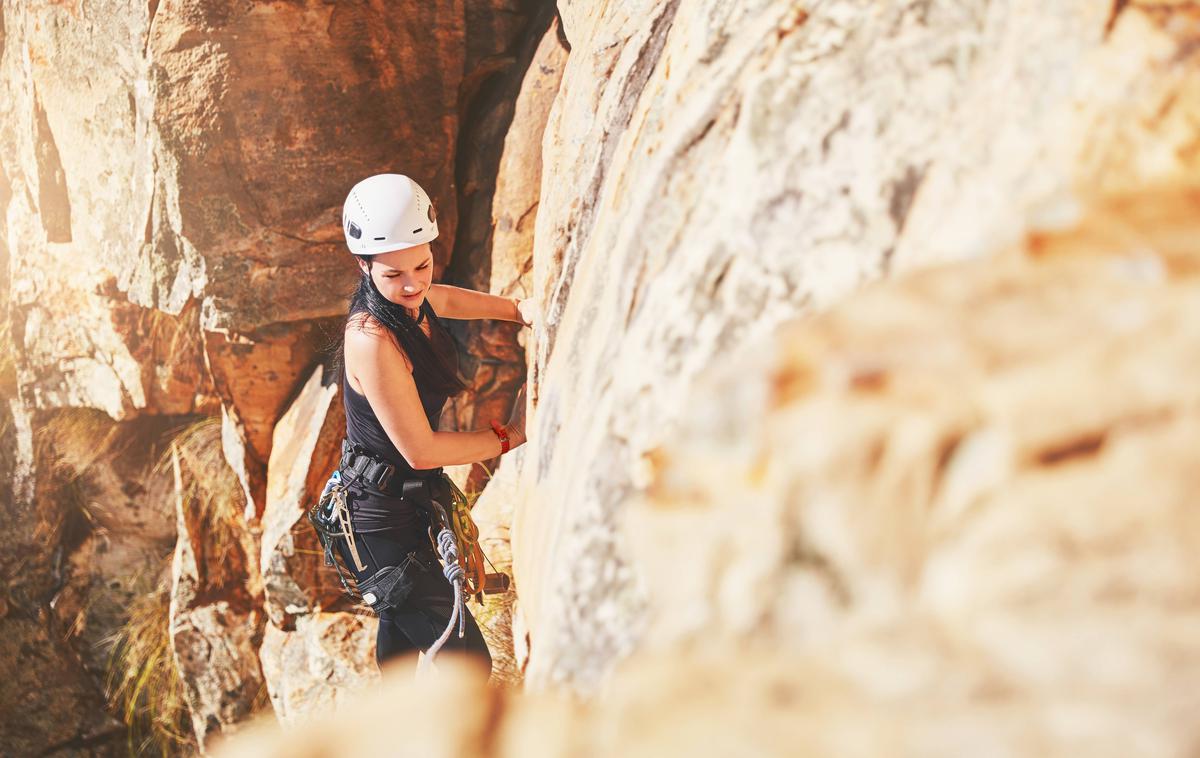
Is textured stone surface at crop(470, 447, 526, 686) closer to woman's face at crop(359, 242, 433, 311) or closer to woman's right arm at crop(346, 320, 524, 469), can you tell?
woman's right arm at crop(346, 320, 524, 469)

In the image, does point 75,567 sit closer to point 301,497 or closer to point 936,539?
point 301,497

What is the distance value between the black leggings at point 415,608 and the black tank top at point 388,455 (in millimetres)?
56

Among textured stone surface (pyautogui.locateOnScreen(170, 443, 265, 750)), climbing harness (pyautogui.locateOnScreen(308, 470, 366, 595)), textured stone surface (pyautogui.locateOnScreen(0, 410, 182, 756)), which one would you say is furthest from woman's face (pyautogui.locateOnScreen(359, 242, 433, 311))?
textured stone surface (pyautogui.locateOnScreen(0, 410, 182, 756))

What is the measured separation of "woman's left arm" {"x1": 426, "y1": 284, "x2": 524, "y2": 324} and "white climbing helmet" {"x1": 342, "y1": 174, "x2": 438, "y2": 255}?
44 centimetres

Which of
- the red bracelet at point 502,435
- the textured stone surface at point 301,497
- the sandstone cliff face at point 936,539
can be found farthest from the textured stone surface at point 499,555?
the sandstone cliff face at point 936,539

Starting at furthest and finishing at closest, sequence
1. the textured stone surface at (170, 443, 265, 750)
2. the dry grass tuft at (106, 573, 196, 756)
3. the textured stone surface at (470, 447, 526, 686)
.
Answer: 1. the dry grass tuft at (106, 573, 196, 756)
2. the textured stone surface at (170, 443, 265, 750)
3. the textured stone surface at (470, 447, 526, 686)

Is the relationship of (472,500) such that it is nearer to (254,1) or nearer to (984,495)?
(254,1)

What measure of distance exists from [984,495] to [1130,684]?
0.24 meters

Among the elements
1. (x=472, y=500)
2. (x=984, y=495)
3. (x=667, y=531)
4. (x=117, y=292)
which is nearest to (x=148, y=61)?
(x=117, y=292)

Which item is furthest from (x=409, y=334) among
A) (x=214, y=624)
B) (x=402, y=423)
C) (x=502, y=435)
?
(x=214, y=624)

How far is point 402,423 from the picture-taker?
109 inches

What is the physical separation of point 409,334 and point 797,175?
1712 millimetres

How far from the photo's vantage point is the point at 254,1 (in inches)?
159

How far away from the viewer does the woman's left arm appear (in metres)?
3.33
